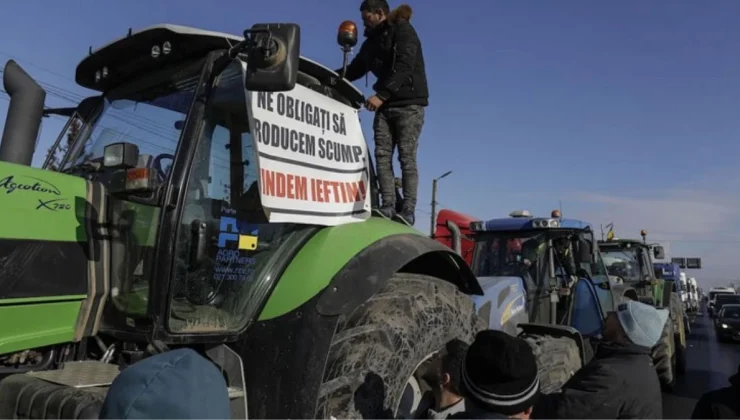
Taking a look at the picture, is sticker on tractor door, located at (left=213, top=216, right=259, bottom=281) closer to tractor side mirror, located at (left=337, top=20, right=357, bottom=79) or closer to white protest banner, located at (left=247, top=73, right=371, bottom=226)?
white protest banner, located at (left=247, top=73, right=371, bottom=226)

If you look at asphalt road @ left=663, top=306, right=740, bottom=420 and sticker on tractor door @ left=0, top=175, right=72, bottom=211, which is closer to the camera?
sticker on tractor door @ left=0, top=175, right=72, bottom=211

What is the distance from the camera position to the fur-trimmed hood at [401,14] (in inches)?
167

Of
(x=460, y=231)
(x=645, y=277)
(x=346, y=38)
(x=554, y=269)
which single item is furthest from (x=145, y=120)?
(x=645, y=277)

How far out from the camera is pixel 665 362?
9.00 meters

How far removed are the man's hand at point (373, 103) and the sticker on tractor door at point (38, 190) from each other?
1.85 metres

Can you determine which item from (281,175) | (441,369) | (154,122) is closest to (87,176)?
(154,122)

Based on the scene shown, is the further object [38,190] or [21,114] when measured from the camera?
[21,114]

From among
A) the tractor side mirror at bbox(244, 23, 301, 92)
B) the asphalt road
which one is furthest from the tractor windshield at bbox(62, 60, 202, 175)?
the asphalt road

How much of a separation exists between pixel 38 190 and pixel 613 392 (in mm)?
2906

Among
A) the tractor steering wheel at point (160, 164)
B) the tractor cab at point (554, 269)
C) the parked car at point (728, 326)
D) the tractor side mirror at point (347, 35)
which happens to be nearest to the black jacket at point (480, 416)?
the tractor steering wheel at point (160, 164)

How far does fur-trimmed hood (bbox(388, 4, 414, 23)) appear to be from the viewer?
423 cm

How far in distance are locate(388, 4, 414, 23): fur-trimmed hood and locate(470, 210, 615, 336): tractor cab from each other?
388cm

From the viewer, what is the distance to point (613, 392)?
10.6ft

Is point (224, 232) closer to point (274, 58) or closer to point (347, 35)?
point (274, 58)
